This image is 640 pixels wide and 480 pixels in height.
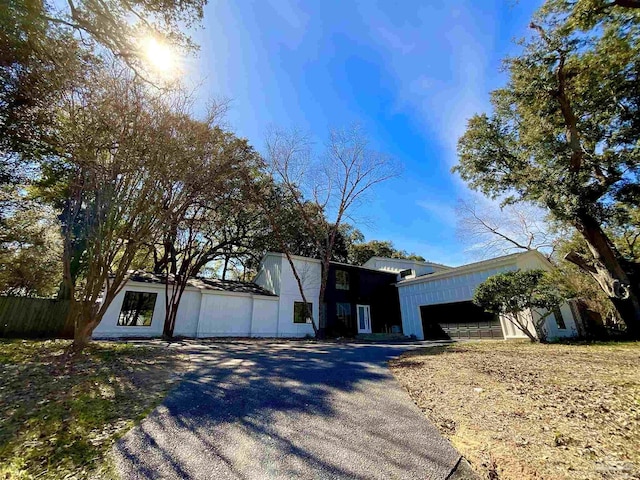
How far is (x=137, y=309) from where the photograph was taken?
42.5 feet

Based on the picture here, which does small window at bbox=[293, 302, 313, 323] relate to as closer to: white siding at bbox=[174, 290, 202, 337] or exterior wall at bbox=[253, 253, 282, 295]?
exterior wall at bbox=[253, 253, 282, 295]

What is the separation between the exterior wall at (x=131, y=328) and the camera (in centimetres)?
1185

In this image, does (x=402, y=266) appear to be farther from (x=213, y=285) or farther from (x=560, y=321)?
(x=213, y=285)

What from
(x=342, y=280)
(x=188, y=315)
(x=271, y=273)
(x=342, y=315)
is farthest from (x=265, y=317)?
(x=342, y=280)

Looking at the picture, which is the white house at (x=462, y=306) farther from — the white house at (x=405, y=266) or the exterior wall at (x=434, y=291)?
the white house at (x=405, y=266)

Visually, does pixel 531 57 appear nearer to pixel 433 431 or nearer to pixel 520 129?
pixel 520 129

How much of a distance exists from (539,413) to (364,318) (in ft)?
51.2

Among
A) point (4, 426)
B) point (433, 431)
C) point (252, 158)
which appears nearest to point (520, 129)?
point (252, 158)

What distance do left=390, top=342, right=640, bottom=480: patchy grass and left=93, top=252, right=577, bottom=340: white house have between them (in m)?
8.14

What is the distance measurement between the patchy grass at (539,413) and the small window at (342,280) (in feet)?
41.4

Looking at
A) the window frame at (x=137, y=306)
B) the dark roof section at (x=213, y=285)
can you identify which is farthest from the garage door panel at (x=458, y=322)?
the window frame at (x=137, y=306)

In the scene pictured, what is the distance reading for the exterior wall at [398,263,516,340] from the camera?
1362 cm

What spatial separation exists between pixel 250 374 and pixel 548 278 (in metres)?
10.6

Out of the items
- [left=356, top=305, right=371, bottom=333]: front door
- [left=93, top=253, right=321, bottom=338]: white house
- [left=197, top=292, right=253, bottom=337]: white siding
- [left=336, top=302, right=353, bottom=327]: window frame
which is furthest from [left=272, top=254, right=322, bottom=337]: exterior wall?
[left=356, top=305, right=371, bottom=333]: front door
